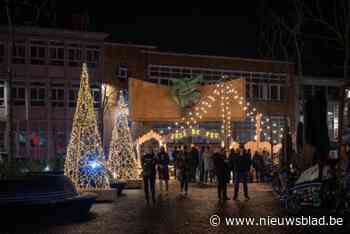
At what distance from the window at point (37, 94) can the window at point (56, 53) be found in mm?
1858

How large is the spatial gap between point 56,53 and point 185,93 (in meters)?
10.9

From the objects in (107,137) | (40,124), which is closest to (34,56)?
(40,124)

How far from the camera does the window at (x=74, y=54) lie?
45.5 meters

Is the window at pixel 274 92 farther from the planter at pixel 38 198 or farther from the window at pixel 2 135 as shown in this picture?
the planter at pixel 38 198

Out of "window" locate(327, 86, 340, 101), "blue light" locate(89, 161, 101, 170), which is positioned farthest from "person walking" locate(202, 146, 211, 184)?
"window" locate(327, 86, 340, 101)

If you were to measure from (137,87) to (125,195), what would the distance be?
15.8 metres

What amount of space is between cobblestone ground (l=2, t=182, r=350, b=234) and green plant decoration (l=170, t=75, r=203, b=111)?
17.3 meters

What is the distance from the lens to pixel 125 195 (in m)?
23.2

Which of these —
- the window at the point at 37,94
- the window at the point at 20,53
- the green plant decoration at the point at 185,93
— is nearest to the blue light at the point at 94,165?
the green plant decoration at the point at 185,93

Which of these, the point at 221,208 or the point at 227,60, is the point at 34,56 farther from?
the point at 221,208

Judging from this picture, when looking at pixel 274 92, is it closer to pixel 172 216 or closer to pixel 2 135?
pixel 2 135

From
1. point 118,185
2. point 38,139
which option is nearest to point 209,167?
point 118,185

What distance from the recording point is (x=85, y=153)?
65.5ft

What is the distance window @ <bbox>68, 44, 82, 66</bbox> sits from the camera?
45469 mm
